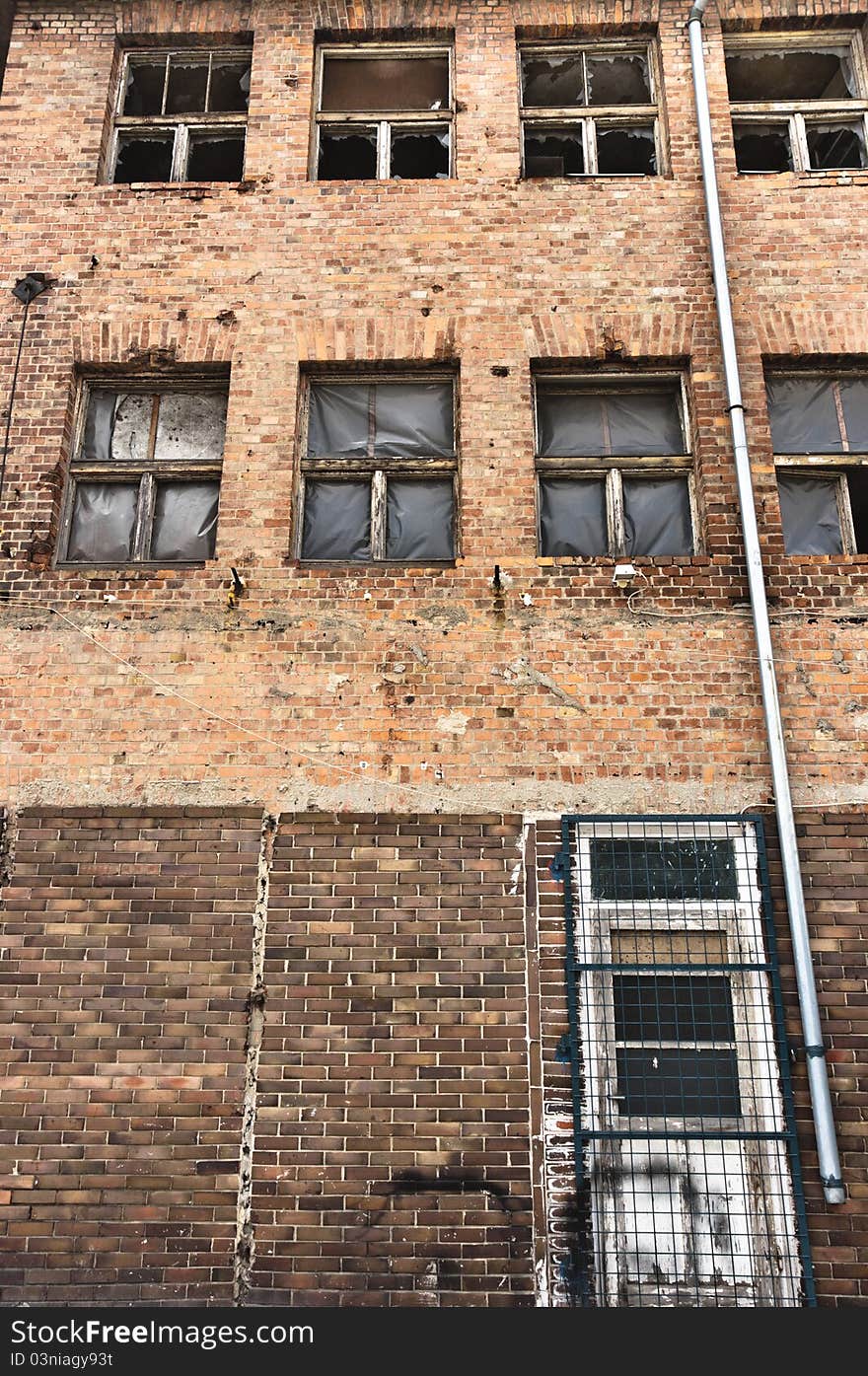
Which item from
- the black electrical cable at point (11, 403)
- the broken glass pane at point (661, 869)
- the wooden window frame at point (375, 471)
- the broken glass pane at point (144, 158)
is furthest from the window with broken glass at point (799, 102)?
the black electrical cable at point (11, 403)

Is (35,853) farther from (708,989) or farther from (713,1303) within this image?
(713,1303)

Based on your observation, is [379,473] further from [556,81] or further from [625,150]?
[556,81]

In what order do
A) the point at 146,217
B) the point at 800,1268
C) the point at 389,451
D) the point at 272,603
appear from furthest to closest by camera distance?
1. the point at 146,217
2. the point at 389,451
3. the point at 272,603
4. the point at 800,1268

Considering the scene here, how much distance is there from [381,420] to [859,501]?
3529 millimetres

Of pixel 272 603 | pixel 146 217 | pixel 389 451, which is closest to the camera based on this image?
pixel 272 603

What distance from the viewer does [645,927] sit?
20.9ft

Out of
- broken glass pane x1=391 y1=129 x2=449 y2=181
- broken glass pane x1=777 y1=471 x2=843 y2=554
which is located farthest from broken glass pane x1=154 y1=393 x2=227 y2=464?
broken glass pane x1=777 y1=471 x2=843 y2=554

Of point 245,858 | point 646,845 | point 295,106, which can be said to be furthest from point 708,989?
point 295,106

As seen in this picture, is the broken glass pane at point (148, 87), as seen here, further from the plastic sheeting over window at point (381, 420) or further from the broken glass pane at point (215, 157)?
the plastic sheeting over window at point (381, 420)

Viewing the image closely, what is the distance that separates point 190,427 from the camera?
25.7ft

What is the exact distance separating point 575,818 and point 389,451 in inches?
121

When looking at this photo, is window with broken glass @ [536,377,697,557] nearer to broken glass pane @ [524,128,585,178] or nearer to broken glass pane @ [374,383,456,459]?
broken glass pane @ [374,383,456,459]

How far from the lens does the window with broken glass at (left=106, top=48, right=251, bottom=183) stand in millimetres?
8656

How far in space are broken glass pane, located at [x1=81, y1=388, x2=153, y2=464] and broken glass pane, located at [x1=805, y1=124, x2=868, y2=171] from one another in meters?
5.81
